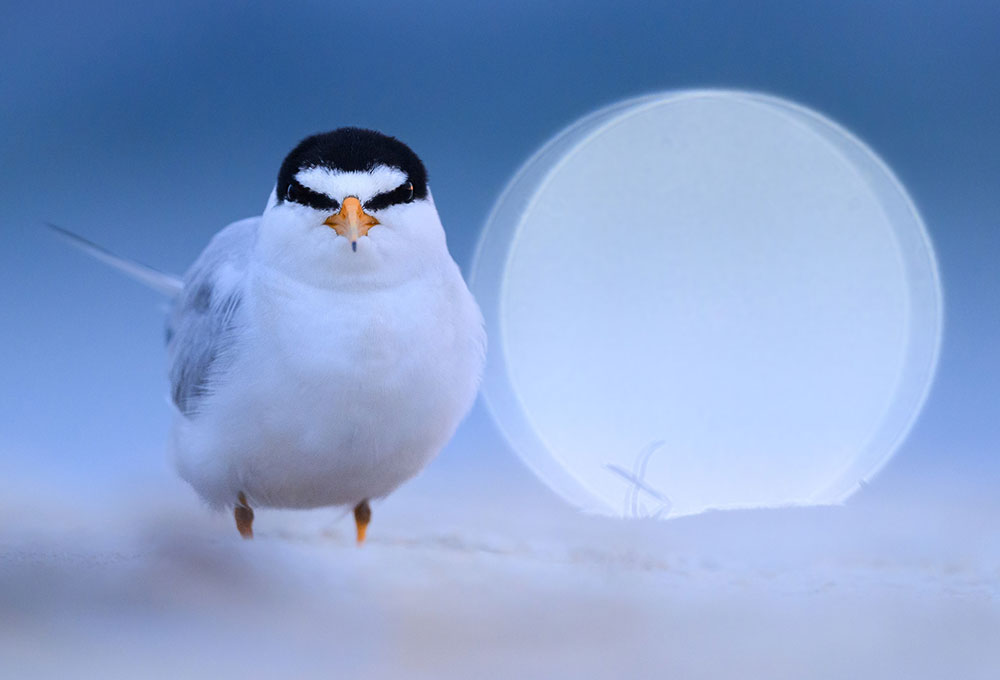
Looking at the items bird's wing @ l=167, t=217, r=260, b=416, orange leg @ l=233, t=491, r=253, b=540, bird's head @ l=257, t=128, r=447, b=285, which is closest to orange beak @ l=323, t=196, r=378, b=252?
bird's head @ l=257, t=128, r=447, b=285

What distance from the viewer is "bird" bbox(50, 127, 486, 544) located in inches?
46.4

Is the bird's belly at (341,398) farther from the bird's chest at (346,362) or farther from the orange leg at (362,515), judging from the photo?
the orange leg at (362,515)

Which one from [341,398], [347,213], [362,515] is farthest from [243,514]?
[347,213]

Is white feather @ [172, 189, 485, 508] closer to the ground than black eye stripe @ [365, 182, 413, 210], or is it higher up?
closer to the ground

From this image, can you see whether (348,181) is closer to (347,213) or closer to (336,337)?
(347,213)

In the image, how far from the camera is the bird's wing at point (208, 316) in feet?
4.18

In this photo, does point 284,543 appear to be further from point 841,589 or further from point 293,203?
point 841,589

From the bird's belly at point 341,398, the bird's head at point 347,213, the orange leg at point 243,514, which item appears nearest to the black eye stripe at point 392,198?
the bird's head at point 347,213

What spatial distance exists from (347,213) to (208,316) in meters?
0.31

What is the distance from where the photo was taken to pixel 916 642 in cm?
90

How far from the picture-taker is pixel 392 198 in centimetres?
119

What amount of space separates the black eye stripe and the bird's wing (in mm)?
211

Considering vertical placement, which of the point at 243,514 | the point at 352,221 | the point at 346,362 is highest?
the point at 352,221

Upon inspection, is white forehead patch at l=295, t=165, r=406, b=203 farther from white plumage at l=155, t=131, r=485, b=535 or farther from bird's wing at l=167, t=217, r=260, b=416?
bird's wing at l=167, t=217, r=260, b=416
